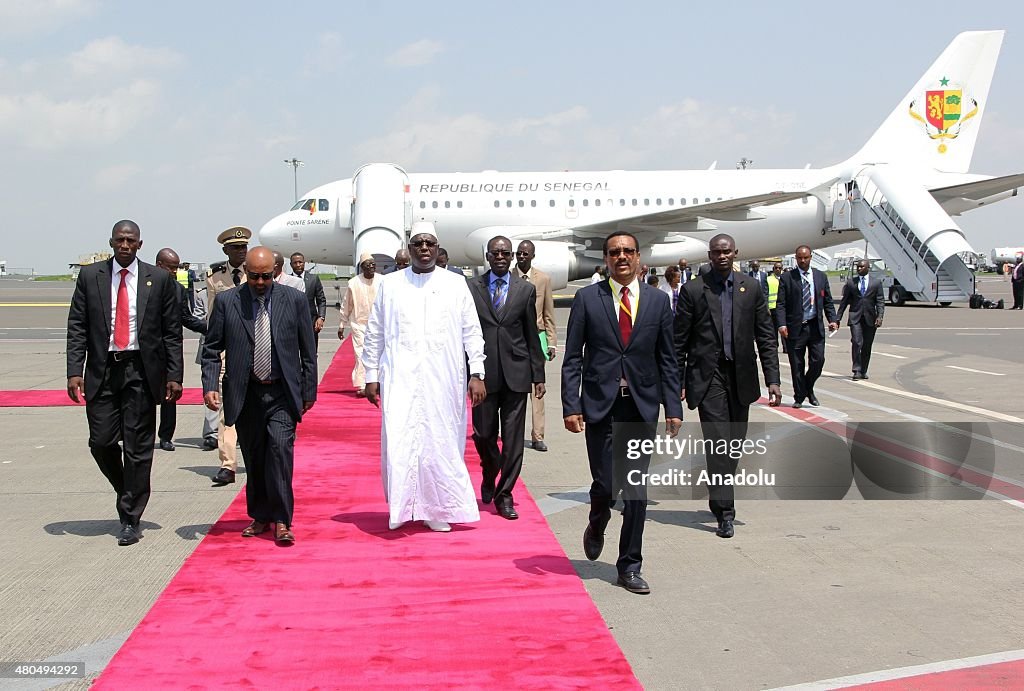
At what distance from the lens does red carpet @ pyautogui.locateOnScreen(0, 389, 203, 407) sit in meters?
12.2

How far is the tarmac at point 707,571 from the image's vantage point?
422 cm

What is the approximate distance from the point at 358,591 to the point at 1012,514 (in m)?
4.32

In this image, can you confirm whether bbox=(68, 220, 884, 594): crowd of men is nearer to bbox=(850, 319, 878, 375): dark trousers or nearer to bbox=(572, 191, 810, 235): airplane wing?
bbox=(850, 319, 878, 375): dark trousers

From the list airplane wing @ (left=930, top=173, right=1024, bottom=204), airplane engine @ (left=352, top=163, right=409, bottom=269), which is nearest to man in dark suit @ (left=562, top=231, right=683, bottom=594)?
airplane engine @ (left=352, top=163, right=409, bottom=269)

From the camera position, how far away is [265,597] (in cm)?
507

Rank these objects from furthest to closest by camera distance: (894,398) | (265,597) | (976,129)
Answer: (976,129) < (894,398) < (265,597)

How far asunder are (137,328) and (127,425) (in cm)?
59

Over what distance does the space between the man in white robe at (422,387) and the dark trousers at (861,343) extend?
9.34 m

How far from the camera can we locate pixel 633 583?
512 centimetres

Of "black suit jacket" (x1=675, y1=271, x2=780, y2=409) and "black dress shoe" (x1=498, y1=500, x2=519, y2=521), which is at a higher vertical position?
"black suit jacket" (x1=675, y1=271, x2=780, y2=409)

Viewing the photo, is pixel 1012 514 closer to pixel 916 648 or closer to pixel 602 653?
pixel 916 648

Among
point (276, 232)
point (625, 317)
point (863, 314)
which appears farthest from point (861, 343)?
point (276, 232)

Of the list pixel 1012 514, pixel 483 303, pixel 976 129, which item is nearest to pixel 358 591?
pixel 483 303

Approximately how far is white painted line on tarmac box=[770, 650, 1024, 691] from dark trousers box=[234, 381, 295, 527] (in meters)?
3.26
